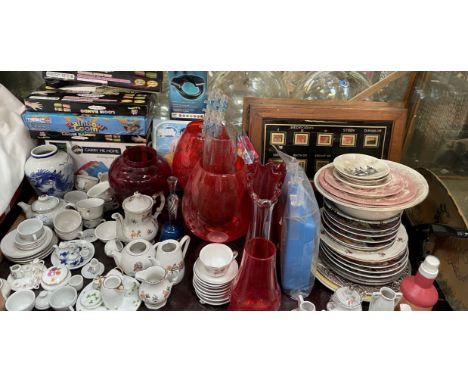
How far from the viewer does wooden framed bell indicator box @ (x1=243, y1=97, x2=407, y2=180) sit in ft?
3.61

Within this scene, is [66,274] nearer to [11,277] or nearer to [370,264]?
[11,277]

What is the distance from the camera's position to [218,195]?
967 mm

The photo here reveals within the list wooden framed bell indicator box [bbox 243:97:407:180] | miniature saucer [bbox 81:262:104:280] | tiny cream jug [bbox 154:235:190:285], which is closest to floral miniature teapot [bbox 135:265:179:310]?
tiny cream jug [bbox 154:235:190:285]

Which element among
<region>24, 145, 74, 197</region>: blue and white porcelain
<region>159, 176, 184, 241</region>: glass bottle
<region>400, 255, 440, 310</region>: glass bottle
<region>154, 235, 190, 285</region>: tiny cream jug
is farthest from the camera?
<region>24, 145, 74, 197</region>: blue and white porcelain

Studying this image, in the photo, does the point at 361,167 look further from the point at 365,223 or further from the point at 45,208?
the point at 45,208

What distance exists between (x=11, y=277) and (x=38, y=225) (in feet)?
0.46

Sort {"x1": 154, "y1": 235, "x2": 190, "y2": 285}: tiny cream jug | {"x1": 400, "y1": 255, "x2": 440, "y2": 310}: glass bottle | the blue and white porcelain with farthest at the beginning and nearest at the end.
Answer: the blue and white porcelain
{"x1": 154, "y1": 235, "x2": 190, "y2": 285}: tiny cream jug
{"x1": 400, "y1": 255, "x2": 440, "y2": 310}: glass bottle

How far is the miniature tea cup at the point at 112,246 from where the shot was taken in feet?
3.33

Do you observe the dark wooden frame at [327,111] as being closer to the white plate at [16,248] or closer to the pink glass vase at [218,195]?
the pink glass vase at [218,195]

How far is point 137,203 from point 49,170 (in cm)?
Result: 32

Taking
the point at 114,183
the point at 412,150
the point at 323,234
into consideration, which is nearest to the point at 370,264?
the point at 323,234

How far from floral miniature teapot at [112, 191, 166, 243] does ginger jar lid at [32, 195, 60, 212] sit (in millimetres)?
215

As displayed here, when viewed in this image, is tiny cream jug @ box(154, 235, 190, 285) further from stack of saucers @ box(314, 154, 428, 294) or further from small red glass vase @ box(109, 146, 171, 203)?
stack of saucers @ box(314, 154, 428, 294)

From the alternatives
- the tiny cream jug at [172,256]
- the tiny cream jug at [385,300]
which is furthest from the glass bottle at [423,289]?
the tiny cream jug at [172,256]
